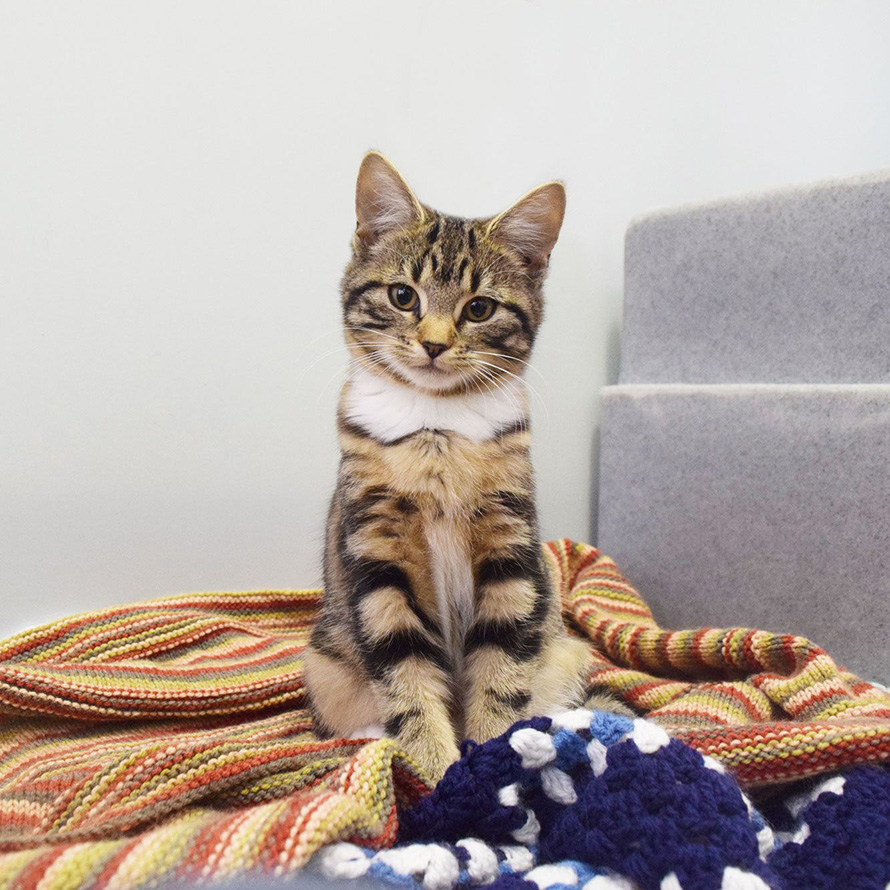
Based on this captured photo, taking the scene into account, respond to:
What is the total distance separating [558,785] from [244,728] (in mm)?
494

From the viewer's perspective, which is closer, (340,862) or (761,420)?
(340,862)

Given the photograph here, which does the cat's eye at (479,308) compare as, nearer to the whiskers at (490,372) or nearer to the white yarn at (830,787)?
the whiskers at (490,372)

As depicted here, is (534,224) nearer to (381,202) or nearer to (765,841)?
(381,202)

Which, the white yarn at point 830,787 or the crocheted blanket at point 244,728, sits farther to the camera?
the white yarn at point 830,787

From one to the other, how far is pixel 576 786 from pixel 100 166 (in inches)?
44.2

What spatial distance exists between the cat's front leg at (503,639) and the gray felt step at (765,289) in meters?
0.68

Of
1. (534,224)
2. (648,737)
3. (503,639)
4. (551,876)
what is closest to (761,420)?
(534,224)

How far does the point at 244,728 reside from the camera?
94cm

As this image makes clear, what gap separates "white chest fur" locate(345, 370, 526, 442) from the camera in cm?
90

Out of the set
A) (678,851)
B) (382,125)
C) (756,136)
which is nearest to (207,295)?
(382,125)

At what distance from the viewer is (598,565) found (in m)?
1.35

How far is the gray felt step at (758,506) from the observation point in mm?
1111

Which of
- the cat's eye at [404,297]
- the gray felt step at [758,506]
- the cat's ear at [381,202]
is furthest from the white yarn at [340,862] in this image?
the gray felt step at [758,506]

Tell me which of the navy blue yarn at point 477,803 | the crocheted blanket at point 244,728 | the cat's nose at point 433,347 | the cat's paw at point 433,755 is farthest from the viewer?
the cat's nose at point 433,347
